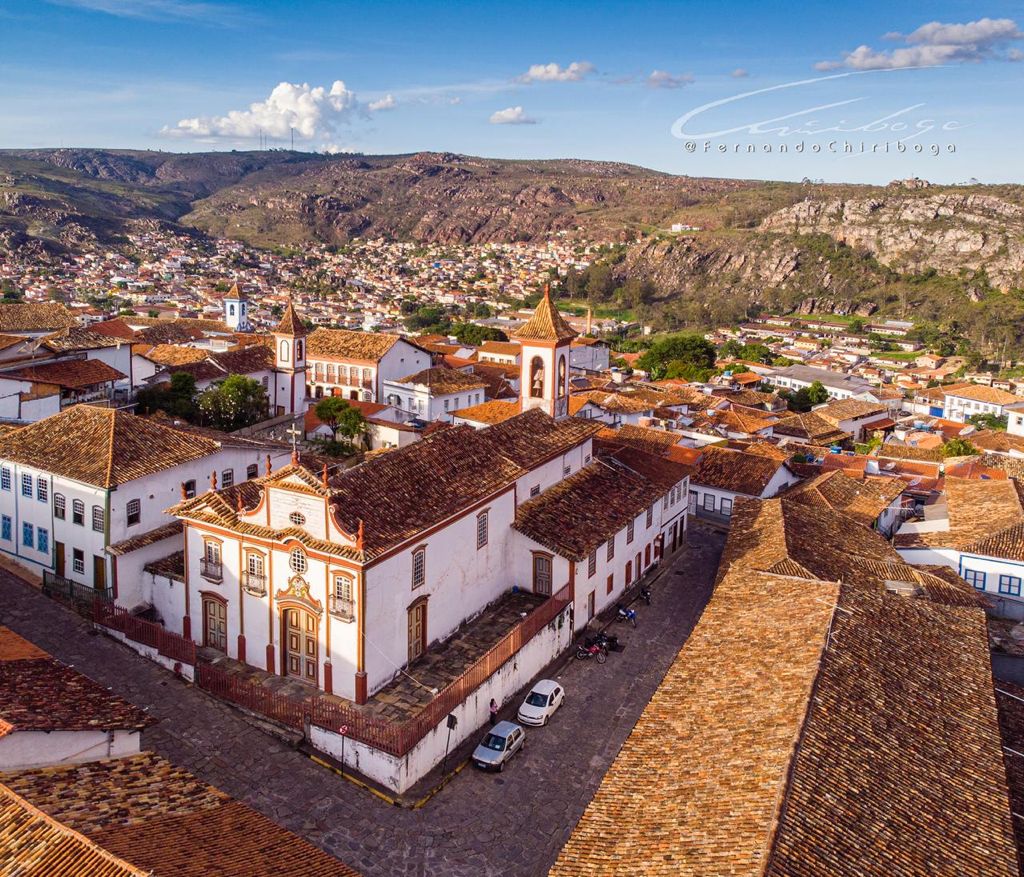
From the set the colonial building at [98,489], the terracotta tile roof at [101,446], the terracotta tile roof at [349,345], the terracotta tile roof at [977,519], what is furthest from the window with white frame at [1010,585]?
the terracotta tile roof at [349,345]

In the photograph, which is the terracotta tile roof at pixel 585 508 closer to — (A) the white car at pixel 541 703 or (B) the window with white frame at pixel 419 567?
(A) the white car at pixel 541 703

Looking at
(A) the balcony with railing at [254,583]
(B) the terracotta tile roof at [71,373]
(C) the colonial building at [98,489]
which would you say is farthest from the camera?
(B) the terracotta tile roof at [71,373]

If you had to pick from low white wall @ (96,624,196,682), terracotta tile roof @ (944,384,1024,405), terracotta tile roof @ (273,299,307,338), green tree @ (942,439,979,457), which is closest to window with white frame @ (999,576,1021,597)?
green tree @ (942,439,979,457)

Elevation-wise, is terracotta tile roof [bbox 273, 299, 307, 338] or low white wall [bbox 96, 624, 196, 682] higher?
terracotta tile roof [bbox 273, 299, 307, 338]

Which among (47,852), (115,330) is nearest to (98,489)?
(47,852)

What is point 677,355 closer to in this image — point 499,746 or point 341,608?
point 341,608

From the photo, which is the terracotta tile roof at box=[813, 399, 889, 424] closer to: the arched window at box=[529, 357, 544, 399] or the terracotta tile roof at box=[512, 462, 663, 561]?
the terracotta tile roof at box=[512, 462, 663, 561]

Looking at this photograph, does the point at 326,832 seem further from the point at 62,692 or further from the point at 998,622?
the point at 998,622
